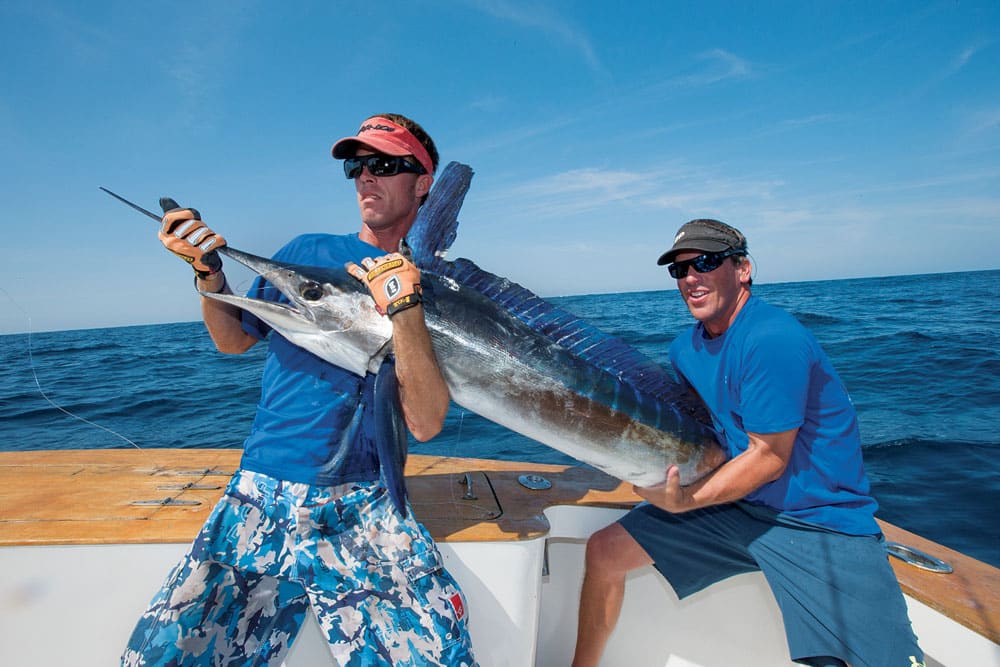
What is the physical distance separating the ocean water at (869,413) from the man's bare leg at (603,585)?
→ 98 cm

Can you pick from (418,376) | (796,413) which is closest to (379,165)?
(418,376)

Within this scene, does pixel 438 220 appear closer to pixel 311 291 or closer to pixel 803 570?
pixel 311 291

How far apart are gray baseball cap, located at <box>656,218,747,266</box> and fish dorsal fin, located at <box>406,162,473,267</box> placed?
35.5 inches

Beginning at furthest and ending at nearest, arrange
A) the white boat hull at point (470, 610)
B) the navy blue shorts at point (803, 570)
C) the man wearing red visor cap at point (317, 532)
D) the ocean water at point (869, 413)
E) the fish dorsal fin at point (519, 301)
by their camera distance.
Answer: the ocean water at point (869, 413)
the fish dorsal fin at point (519, 301)
the white boat hull at point (470, 610)
the navy blue shorts at point (803, 570)
the man wearing red visor cap at point (317, 532)

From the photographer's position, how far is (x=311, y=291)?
1.91m

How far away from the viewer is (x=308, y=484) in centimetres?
183

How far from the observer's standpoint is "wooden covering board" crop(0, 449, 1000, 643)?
2012mm

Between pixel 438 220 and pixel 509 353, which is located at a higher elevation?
pixel 438 220

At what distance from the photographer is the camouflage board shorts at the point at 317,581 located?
5.61 feet

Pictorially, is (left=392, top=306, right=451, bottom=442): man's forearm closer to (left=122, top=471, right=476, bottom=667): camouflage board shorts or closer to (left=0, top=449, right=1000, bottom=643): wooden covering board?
(left=122, top=471, right=476, bottom=667): camouflage board shorts

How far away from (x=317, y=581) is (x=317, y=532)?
16 centimetres

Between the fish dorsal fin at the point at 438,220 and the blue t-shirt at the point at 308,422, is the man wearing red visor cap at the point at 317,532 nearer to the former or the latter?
the blue t-shirt at the point at 308,422

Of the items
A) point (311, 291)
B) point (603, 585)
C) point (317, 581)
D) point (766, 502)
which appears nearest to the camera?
point (317, 581)

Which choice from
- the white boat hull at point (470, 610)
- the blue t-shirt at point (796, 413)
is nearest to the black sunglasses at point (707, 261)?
the blue t-shirt at point (796, 413)
